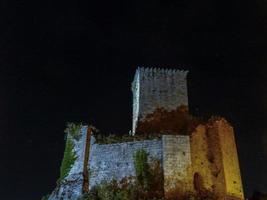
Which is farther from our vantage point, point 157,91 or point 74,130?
point 157,91

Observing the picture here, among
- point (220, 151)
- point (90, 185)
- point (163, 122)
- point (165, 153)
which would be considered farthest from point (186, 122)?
point (90, 185)

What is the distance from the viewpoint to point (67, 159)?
3002 centimetres

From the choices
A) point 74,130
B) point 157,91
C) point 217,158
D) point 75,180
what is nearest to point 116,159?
point 75,180

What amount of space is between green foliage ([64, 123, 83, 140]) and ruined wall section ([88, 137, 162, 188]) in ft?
7.43

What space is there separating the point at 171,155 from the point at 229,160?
482 cm

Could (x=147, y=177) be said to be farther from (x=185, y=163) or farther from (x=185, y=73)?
(x=185, y=73)

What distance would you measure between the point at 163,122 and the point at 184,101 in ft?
7.90

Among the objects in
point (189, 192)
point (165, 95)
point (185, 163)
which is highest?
point (165, 95)

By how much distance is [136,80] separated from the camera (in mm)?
35125

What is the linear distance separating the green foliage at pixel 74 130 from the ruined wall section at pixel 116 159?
2265 mm

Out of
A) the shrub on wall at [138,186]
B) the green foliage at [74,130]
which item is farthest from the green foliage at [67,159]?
the shrub on wall at [138,186]

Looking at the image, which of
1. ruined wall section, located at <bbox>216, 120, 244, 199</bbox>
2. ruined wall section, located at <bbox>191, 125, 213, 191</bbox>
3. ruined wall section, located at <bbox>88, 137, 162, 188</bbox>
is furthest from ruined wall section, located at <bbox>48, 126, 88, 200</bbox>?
ruined wall section, located at <bbox>216, 120, 244, 199</bbox>

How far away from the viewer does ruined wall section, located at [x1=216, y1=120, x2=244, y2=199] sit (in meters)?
28.5

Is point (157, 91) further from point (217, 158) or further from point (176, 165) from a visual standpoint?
point (176, 165)
